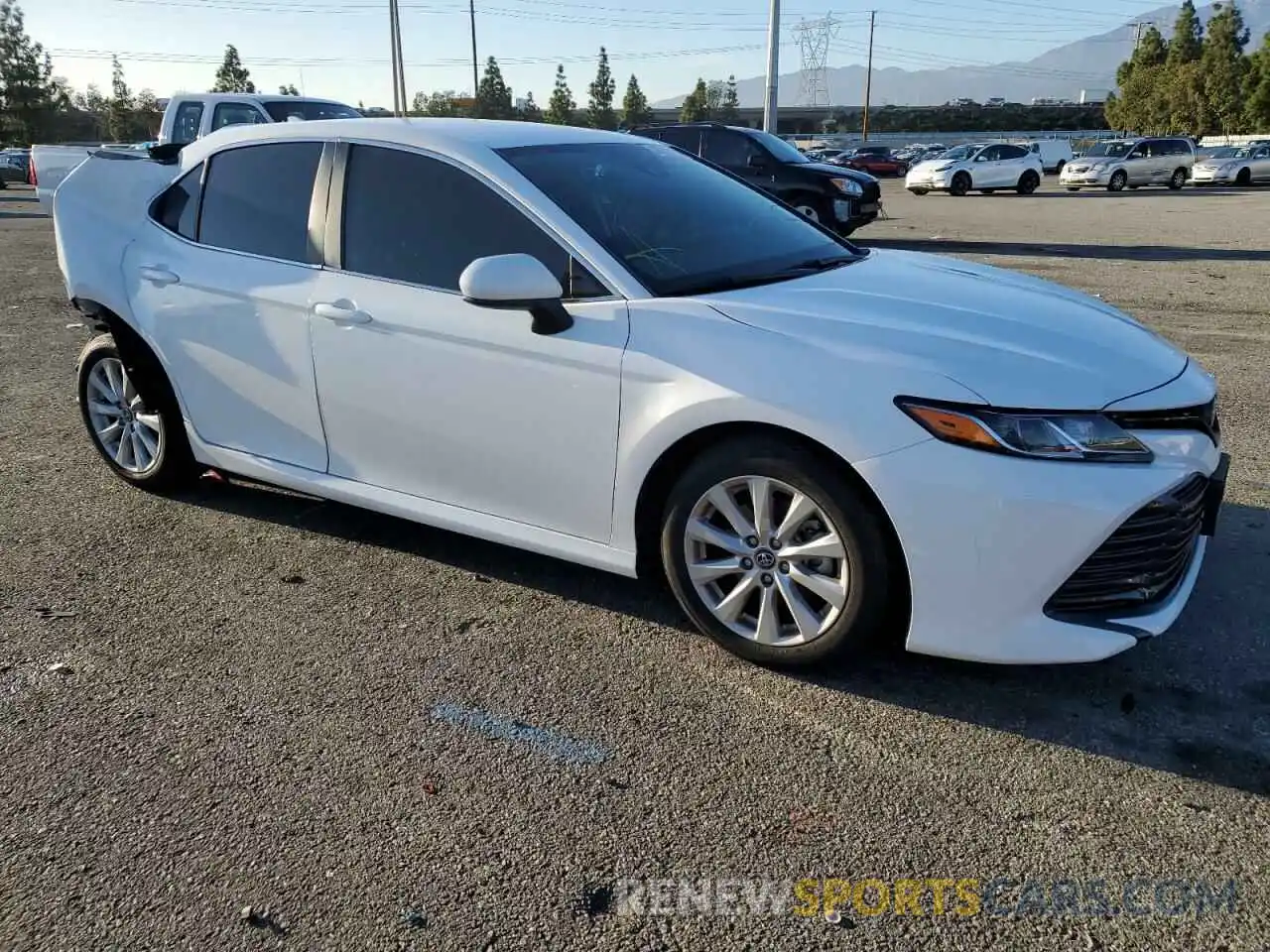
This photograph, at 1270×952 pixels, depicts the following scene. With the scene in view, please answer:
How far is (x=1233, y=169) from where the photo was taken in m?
34.1

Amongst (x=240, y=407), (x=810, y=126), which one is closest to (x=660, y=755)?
(x=240, y=407)

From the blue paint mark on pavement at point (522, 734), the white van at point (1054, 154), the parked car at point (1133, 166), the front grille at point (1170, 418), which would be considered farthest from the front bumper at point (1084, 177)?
the blue paint mark on pavement at point (522, 734)

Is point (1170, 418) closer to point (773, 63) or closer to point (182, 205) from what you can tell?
point (182, 205)

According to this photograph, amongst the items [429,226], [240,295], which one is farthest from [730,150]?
[429,226]

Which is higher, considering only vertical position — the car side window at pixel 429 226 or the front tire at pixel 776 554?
the car side window at pixel 429 226

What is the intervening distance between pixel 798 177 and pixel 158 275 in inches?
460

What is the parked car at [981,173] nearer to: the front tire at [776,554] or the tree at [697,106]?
the front tire at [776,554]

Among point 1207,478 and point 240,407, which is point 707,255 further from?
point 240,407

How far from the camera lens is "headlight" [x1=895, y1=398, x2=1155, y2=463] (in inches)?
107

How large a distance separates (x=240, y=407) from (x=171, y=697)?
1445mm

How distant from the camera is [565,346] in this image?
3.25m

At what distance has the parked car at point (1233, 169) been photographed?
34.0 m

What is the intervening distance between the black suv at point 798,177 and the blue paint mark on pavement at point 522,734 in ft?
39.3

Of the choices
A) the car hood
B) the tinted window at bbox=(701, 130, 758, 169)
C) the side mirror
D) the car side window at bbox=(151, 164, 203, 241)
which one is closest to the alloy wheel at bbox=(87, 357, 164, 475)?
the car side window at bbox=(151, 164, 203, 241)
